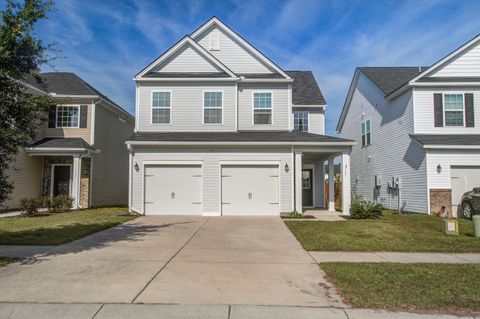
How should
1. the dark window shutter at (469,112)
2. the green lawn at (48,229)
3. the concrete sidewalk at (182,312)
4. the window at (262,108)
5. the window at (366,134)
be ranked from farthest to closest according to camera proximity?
1. the window at (366,134)
2. the window at (262,108)
3. the dark window shutter at (469,112)
4. the green lawn at (48,229)
5. the concrete sidewalk at (182,312)

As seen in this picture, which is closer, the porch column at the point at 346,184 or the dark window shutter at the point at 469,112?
the porch column at the point at 346,184

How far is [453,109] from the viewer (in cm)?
1712

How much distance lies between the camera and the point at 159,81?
1742cm

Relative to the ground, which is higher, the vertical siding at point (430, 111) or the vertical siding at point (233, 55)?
the vertical siding at point (233, 55)

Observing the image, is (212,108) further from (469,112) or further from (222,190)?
(469,112)

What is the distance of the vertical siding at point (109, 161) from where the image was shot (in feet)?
A: 66.6

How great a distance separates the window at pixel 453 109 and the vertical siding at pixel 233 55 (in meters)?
8.59

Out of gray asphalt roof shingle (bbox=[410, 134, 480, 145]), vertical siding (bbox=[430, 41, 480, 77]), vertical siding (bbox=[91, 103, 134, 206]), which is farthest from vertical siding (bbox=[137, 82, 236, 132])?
vertical siding (bbox=[430, 41, 480, 77])

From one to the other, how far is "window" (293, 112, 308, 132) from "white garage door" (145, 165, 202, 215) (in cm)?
758

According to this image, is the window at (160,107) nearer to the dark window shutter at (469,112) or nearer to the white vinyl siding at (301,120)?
the white vinyl siding at (301,120)

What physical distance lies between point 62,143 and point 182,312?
16.5m

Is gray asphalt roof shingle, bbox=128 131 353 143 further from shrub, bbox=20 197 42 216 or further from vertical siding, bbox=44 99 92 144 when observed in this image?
shrub, bbox=20 197 42 216

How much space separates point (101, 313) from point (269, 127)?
546 inches

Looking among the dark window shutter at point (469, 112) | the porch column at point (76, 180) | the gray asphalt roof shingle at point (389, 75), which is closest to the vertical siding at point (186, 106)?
the porch column at point (76, 180)
